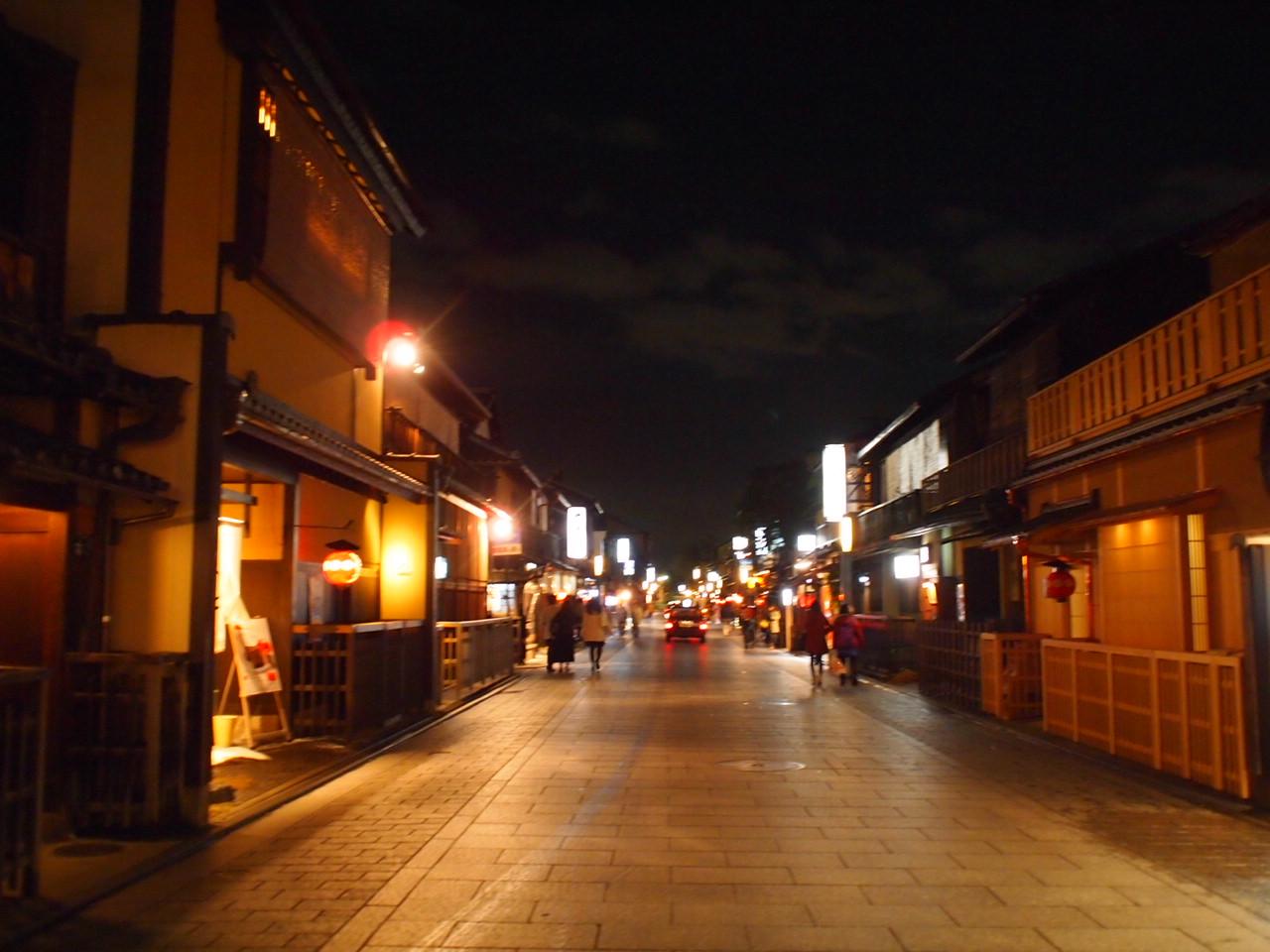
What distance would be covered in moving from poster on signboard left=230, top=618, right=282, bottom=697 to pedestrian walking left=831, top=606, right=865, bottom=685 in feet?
46.2

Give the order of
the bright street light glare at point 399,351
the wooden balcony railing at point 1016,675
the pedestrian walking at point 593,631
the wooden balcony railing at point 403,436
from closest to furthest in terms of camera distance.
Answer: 1. the wooden balcony railing at point 1016,675
2. the bright street light glare at point 399,351
3. the wooden balcony railing at point 403,436
4. the pedestrian walking at point 593,631

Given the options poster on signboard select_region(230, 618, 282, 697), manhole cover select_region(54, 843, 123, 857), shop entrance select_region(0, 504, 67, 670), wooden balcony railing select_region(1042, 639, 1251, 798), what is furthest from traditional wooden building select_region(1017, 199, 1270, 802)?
shop entrance select_region(0, 504, 67, 670)

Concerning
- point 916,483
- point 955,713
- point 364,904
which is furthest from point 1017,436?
point 364,904

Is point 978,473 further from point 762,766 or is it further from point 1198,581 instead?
point 762,766

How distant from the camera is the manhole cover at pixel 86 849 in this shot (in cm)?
855

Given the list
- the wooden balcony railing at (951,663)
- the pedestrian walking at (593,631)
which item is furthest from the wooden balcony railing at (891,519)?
the pedestrian walking at (593,631)

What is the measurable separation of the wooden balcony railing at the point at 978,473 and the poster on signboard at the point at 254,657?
523 inches

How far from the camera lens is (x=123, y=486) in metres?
9.03

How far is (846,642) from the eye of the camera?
2491cm

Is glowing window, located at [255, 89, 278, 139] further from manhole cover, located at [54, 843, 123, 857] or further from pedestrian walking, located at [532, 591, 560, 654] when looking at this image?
pedestrian walking, located at [532, 591, 560, 654]

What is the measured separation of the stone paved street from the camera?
261 inches

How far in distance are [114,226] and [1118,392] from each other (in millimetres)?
12819

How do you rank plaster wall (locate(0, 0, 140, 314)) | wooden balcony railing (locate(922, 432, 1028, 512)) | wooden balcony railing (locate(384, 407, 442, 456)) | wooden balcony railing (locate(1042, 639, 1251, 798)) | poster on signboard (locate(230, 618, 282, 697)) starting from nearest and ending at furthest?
plaster wall (locate(0, 0, 140, 314)), wooden balcony railing (locate(1042, 639, 1251, 798)), poster on signboard (locate(230, 618, 282, 697)), wooden balcony railing (locate(922, 432, 1028, 512)), wooden balcony railing (locate(384, 407, 442, 456))

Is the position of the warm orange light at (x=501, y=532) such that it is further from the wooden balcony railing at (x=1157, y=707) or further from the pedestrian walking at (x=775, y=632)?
the wooden balcony railing at (x=1157, y=707)
